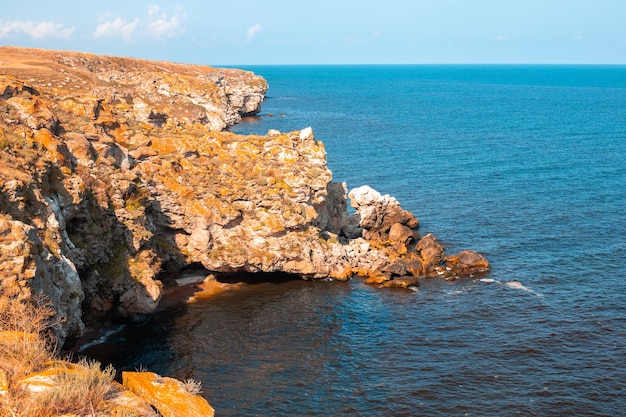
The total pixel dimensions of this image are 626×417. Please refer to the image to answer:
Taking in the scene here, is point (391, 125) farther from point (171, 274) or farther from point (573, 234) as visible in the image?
point (171, 274)

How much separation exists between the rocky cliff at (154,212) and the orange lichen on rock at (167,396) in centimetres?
981

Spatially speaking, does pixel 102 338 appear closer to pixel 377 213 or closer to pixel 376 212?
pixel 376 212

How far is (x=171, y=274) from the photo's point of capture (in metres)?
52.1

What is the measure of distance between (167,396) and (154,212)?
1232 inches

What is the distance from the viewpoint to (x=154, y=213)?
167 feet

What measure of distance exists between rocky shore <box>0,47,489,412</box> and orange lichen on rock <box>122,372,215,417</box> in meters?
9.77

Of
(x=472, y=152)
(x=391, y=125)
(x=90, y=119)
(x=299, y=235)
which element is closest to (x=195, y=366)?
(x=299, y=235)

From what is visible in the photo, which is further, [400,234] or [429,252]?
[400,234]

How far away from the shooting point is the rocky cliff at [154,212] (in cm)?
3356

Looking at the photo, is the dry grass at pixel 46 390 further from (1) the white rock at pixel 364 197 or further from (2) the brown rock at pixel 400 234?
(1) the white rock at pixel 364 197

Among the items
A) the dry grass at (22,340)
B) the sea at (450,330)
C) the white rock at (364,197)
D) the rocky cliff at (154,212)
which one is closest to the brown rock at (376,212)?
the white rock at (364,197)

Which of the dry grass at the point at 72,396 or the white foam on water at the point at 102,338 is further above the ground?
the dry grass at the point at 72,396

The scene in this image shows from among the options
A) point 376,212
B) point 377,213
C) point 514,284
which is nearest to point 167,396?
point 514,284

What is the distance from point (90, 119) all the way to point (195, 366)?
24193 mm
